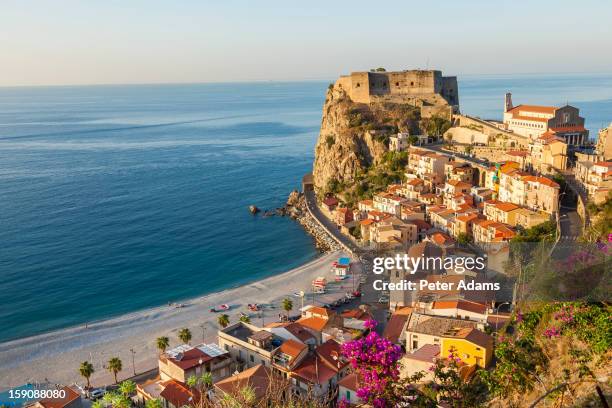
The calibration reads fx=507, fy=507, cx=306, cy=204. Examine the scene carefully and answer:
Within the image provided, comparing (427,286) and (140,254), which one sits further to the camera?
(140,254)

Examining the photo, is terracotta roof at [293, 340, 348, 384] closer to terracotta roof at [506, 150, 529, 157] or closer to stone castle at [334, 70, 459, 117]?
terracotta roof at [506, 150, 529, 157]

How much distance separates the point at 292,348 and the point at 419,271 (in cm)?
872

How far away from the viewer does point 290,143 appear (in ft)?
326

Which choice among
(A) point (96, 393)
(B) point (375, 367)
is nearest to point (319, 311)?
(A) point (96, 393)

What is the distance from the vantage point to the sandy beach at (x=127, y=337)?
81.7 ft

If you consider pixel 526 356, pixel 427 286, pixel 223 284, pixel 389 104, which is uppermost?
pixel 389 104

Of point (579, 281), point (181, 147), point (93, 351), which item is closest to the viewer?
point (579, 281)

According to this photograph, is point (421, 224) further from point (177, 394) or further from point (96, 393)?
point (96, 393)

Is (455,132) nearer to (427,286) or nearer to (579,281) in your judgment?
(427,286)

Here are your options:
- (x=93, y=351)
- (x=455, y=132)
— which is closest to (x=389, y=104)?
(x=455, y=132)

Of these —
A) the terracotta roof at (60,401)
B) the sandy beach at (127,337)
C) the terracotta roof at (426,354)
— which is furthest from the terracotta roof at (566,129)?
the terracotta roof at (60,401)

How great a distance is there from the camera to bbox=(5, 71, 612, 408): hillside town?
1811 centimetres

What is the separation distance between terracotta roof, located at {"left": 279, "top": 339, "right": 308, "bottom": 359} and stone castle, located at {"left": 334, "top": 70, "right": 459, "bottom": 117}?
40.5 m

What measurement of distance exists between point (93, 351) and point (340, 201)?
2757cm
